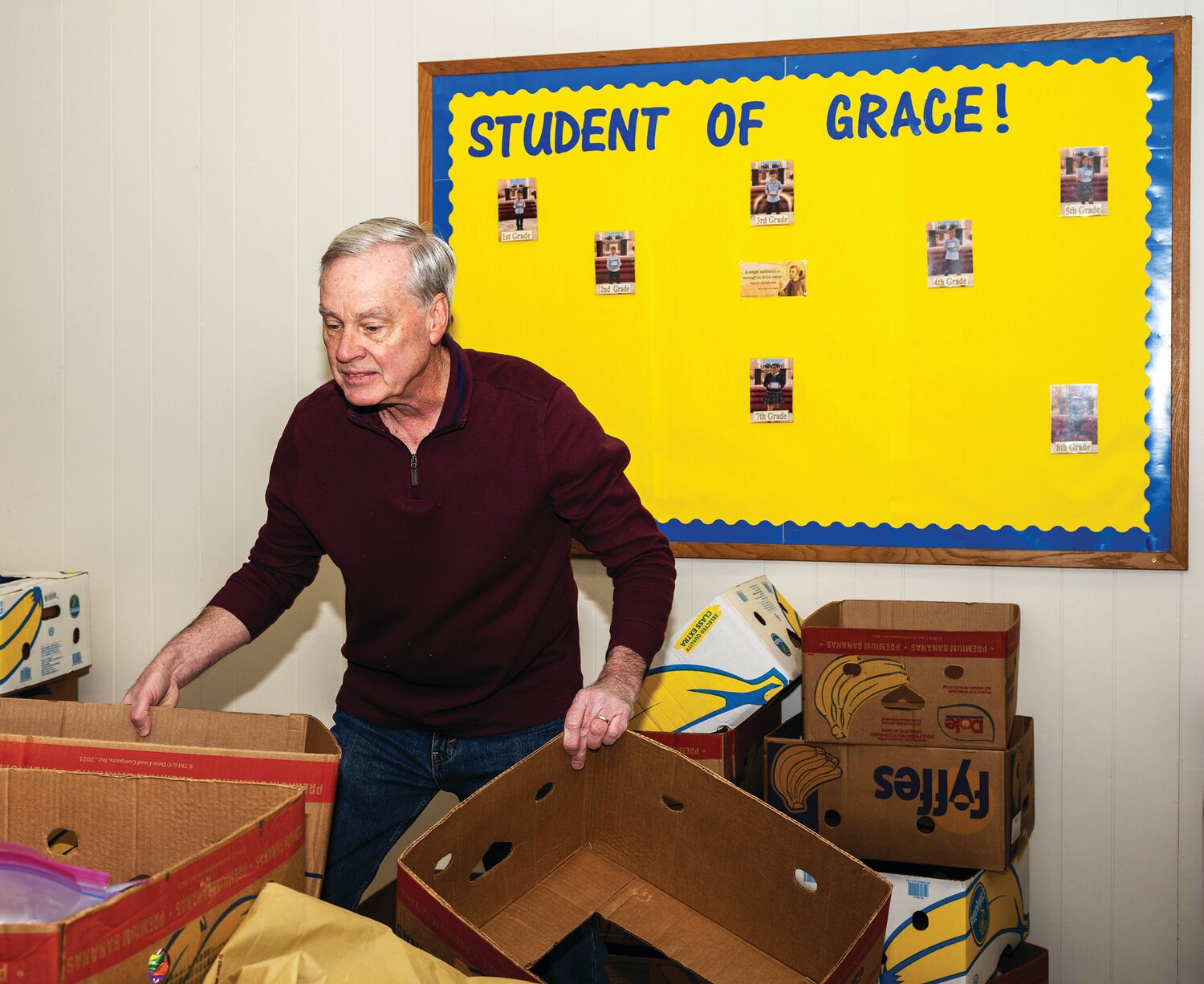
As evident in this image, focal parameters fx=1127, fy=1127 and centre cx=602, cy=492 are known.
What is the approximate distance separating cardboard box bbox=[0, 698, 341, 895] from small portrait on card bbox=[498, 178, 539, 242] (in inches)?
59.9

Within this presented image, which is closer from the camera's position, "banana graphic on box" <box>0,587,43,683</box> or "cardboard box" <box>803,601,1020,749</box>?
"cardboard box" <box>803,601,1020,749</box>

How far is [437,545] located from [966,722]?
1012 millimetres

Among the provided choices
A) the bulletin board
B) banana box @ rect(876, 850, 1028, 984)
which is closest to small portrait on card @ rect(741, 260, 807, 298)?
the bulletin board

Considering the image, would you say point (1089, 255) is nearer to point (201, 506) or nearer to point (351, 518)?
point (351, 518)

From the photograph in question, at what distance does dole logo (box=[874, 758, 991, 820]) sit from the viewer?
2.02m

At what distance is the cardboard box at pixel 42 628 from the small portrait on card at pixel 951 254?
210cm

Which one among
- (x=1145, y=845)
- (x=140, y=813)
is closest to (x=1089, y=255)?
(x=1145, y=845)

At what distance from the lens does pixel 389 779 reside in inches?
70.7

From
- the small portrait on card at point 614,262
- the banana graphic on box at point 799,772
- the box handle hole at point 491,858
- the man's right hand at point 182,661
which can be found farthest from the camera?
the small portrait on card at point 614,262

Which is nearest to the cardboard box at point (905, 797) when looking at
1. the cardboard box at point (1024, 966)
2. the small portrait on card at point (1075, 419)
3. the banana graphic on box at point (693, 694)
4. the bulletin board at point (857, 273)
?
the banana graphic on box at point (693, 694)

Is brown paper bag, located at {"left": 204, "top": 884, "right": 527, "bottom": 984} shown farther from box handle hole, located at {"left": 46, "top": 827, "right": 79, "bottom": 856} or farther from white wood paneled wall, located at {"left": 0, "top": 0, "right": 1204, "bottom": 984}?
white wood paneled wall, located at {"left": 0, "top": 0, "right": 1204, "bottom": 984}

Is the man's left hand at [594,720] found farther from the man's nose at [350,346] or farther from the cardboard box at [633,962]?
the cardboard box at [633,962]

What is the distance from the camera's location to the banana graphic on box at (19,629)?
2.42 meters

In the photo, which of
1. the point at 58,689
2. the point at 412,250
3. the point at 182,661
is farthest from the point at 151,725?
the point at 58,689
